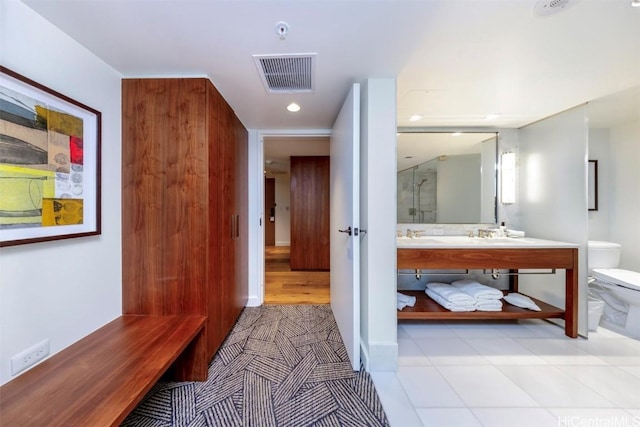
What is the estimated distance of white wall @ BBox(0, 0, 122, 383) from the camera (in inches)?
40.0

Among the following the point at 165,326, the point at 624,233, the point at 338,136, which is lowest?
the point at 165,326

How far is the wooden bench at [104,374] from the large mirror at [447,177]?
225 cm

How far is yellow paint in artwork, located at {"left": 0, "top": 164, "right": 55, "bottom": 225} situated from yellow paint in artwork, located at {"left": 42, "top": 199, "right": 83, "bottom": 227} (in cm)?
3

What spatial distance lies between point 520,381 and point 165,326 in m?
2.30

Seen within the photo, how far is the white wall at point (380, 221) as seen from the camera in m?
1.64

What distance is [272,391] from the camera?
146cm

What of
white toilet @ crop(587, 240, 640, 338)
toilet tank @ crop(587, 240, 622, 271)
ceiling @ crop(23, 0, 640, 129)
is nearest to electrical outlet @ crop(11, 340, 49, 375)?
ceiling @ crop(23, 0, 640, 129)

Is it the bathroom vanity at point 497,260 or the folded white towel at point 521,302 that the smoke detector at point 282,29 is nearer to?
the bathroom vanity at point 497,260

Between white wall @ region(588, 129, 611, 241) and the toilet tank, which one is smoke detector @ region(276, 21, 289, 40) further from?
white wall @ region(588, 129, 611, 241)

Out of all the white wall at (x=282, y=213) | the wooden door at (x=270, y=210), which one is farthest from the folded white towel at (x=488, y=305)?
the wooden door at (x=270, y=210)

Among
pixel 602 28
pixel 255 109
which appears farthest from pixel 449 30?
pixel 255 109

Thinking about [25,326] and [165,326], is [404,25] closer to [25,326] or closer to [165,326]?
[165,326]

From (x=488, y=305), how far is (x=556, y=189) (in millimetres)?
1305

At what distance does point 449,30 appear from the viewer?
1211 millimetres
